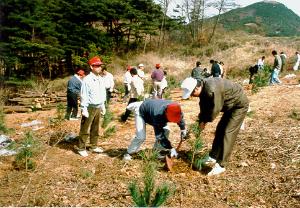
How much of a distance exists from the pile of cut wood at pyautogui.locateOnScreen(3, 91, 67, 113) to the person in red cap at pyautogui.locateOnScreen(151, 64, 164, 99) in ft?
18.5

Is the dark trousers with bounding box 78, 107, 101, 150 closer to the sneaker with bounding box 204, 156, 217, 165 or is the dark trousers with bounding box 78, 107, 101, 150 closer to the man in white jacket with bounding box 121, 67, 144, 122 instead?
the sneaker with bounding box 204, 156, 217, 165

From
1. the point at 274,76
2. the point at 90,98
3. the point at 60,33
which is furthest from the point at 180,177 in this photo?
the point at 60,33

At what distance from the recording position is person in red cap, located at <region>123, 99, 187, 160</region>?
5.16 metres

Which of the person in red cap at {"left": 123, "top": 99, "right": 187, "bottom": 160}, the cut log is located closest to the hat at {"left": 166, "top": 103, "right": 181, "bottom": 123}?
the person in red cap at {"left": 123, "top": 99, "right": 187, "bottom": 160}

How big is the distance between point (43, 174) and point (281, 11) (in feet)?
216

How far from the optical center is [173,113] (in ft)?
16.8

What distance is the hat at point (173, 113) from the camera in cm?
512

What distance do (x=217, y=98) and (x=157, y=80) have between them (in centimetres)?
774

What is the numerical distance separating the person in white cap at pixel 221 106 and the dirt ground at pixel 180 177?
0.35 m

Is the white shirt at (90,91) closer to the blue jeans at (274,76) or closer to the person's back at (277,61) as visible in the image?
the person's back at (277,61)

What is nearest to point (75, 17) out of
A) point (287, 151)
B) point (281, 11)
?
point (287, 151)

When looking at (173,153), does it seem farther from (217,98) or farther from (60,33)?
(60,33)

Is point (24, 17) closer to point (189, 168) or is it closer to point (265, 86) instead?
point (265, 86)

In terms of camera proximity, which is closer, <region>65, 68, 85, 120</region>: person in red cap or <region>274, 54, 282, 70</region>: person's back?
<region>65, 68, 85, 120</region>: person in red cap
